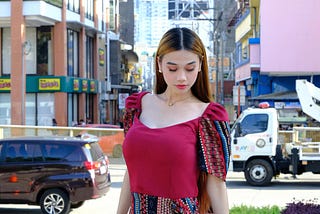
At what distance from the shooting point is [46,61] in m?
36.4

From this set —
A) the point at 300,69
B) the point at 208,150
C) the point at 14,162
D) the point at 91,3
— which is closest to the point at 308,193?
the point at 14,162

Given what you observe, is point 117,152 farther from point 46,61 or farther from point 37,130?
point 46,61

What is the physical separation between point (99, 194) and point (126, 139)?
8806 mm

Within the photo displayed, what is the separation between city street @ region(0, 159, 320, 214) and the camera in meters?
12.8

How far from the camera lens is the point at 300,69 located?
99.0 ft

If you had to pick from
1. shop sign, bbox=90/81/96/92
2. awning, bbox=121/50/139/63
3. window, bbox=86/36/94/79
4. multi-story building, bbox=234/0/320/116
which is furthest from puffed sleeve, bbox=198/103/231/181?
awning, bbox=121/50/139/63

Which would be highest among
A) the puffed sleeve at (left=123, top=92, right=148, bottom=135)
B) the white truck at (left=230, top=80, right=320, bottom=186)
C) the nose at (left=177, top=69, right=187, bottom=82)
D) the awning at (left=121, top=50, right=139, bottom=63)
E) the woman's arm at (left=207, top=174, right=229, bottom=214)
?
the awning at (left=121, top=50, right=139, bottom=63)

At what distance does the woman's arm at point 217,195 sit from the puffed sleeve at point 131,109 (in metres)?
0.56

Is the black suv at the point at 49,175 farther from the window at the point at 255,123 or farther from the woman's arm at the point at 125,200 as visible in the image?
the woman's arm at the point at 125,200

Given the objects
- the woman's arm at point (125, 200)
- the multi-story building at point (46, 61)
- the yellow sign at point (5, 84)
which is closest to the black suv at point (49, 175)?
the woman's arm at point (125, 200)

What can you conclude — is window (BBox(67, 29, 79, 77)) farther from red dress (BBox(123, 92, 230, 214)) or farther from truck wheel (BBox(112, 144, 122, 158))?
red dress (BBox(123, 92, 230, 214))

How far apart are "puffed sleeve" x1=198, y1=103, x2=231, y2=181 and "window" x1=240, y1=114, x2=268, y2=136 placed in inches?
526

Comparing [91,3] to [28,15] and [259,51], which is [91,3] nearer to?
[28,15]

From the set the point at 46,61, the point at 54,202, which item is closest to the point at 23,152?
the point at 54,202
